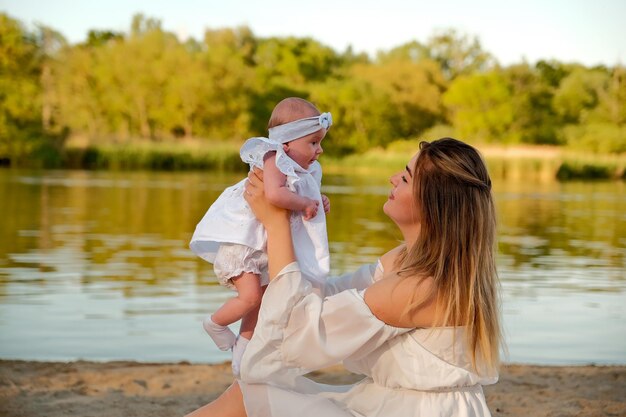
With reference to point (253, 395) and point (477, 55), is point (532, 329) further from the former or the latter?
point (477, 55)

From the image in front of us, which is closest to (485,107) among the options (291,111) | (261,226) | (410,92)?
(410,92)

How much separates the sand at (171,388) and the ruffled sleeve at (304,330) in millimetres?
2135

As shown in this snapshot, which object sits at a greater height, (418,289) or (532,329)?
(418,289)

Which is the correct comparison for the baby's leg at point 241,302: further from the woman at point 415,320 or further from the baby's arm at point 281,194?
the woman at point 415,320

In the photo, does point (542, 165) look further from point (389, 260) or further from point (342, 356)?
point (342, 356)

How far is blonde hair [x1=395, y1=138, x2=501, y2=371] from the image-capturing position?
2.40 m

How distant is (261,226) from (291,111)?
353 millimetres

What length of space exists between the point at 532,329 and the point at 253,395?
17.7 ft

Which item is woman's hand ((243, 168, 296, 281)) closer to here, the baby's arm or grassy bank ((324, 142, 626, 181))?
the baby's arm

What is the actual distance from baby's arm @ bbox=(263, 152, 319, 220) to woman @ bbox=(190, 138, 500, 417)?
0.17 m

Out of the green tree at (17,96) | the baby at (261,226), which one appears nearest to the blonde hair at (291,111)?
the baby at (261,226)

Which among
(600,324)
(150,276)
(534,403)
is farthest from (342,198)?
(534,403)

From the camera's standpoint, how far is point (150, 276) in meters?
10.2

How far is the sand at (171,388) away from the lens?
182 inches
